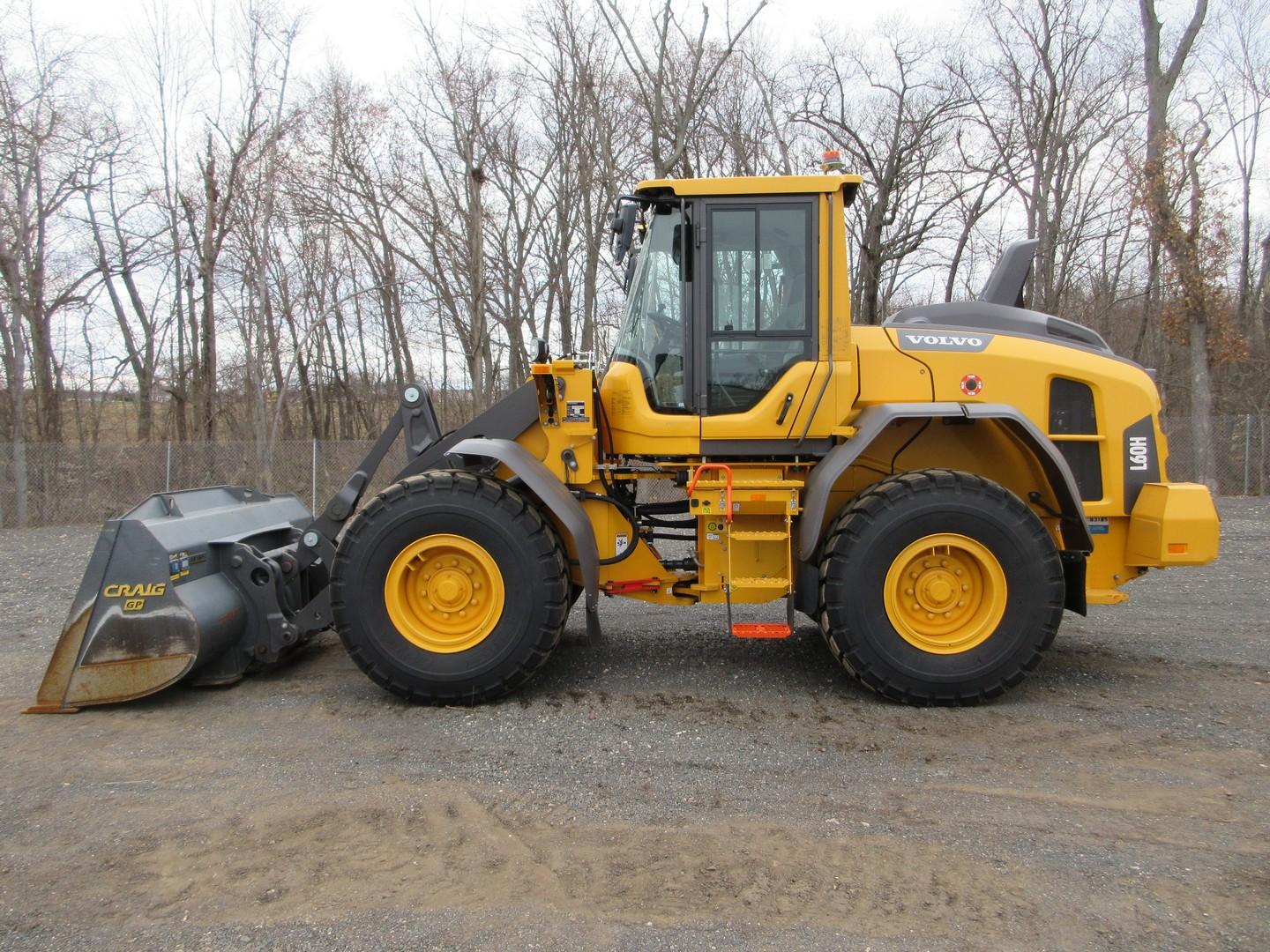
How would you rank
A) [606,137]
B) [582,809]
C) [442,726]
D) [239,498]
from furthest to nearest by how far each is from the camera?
1. [606,137]
2. [239,498]
3. [442,726]
4. [582,809]

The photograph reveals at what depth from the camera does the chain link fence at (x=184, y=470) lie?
13602 millimetres

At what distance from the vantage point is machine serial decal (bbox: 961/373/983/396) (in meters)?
4.41

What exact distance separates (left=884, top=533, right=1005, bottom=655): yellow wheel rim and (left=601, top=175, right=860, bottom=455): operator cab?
97 centimetres

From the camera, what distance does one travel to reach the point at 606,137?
20.4 meters

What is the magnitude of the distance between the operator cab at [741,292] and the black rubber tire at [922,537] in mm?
745

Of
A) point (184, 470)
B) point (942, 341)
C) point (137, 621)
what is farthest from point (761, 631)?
point (184, 470)

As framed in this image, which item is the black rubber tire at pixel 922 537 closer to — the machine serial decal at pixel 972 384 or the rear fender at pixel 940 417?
the rear fender at pixel 940 417

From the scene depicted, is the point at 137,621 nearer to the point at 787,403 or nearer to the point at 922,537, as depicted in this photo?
the point at 787,403

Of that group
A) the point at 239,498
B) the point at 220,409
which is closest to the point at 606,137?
the point at 220,409

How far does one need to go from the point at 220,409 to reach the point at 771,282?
20.5m

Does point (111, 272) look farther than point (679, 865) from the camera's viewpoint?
Yes

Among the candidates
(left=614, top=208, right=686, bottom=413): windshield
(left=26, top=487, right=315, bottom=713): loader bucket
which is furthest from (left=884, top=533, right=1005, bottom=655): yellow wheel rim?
(left=26, top=487, right=315, bottom=713): loader bucket

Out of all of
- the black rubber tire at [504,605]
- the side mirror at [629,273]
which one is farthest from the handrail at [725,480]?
the side mirror at [629,273]

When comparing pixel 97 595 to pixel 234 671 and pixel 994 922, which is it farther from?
pixel 994 922
